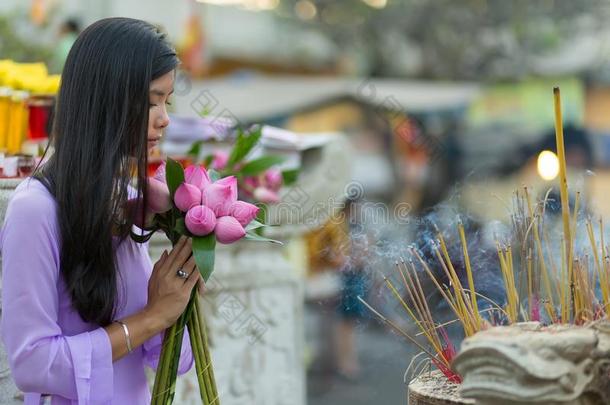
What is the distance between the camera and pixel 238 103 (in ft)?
33.1

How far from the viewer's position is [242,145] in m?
3.54

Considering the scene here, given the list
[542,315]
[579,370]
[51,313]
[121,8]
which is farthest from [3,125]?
[121,8]

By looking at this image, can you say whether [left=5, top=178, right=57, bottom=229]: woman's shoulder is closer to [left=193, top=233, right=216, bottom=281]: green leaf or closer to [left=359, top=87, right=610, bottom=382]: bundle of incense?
[left=193, top=233, right=216, bottom=281]: green leaf

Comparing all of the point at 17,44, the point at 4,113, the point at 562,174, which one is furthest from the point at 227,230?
the point at 17,44

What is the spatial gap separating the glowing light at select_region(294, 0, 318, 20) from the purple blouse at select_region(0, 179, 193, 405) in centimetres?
1113

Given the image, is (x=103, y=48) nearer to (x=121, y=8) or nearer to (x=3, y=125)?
(x=3, y=125)

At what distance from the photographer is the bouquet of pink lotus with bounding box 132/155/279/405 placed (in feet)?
5.45

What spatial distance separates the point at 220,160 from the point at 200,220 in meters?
2.03

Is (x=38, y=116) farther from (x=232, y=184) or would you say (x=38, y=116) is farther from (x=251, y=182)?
(x=232, y=184)

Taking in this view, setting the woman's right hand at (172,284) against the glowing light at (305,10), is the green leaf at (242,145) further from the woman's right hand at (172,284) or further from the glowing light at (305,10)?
the glowing light at (305,10)

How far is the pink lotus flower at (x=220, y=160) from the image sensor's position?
3.61 metres

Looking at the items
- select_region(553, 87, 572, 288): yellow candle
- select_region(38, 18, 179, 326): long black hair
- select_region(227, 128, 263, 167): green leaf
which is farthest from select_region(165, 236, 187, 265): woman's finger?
select_region(227, 128, 263, 167): green leaf

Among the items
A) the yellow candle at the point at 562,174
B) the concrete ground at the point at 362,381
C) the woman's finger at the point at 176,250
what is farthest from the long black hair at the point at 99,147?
the concrete ground at the point at 362,381

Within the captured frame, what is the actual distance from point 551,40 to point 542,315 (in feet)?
34.1
